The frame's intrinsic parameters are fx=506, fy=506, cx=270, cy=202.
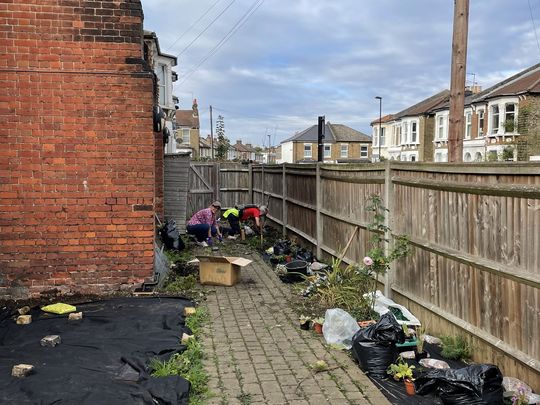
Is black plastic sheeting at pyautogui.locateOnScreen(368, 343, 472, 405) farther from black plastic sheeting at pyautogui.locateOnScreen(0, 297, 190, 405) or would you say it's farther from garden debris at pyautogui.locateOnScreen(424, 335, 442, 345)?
black plastic sheeting at pyautogui.locateOnScreen(0, 297, 190, 405)

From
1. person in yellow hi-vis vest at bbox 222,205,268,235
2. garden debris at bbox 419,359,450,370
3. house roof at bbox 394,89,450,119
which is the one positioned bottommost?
garden debris at bbox 419,359,450,370

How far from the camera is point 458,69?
835cm

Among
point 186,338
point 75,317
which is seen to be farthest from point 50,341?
point 186,338

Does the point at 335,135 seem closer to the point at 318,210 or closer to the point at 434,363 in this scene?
the point at 318,210

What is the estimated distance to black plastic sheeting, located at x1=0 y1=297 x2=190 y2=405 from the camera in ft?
13.6

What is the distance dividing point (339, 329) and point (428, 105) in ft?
165

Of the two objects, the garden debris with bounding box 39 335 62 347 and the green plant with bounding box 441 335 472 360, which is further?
the garden debris with bounding box 39 335 62 347

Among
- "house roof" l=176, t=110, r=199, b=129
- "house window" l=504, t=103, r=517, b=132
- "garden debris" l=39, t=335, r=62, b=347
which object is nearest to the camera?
"garden debris" l=39, t=335, r=62, b=347

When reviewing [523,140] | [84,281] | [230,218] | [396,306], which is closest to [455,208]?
[396,306]

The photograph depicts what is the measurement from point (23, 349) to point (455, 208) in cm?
477

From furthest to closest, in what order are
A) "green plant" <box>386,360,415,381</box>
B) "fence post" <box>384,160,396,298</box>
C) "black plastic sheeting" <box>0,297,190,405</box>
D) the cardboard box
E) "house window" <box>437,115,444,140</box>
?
"house window" <box>437,115,444,140</box>
the cardboard box
"fence post" <box>384,160,396,298</box>
"green plant" <box>386,360,415,381</box>
"black plastic sheeting" <box>0,297,190,405</box>

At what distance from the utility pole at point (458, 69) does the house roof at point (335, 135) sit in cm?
6294

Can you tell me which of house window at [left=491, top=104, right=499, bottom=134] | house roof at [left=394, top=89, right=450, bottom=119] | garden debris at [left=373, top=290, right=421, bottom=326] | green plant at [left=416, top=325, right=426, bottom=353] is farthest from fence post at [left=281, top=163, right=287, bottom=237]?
house roof at [left=394, top=89, right=450, bottom=119]

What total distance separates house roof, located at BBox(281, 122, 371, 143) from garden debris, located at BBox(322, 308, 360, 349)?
217ft
